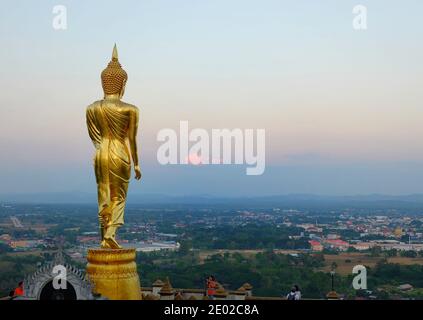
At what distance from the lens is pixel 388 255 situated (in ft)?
133

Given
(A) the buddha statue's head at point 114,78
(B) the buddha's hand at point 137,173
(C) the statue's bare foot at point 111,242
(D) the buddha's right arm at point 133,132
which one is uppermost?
(A) the buddha statue's head at point 114,78

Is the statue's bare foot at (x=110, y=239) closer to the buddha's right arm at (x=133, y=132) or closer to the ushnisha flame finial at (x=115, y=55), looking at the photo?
the buddha's right arm at (x=133, y=132)

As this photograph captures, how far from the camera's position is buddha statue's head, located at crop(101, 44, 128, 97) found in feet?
34.6

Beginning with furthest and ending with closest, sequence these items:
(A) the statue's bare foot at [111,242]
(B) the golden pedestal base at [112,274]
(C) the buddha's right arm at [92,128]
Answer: (C) the buddha's right arm at [92,128], (A) the statue's bare foot at [111,242], (B) the golden pedestal base at [112,274]

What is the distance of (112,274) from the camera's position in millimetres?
10008

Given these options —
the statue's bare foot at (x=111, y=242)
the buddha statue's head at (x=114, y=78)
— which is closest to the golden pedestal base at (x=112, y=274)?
the statue's bare foot at (x=111, y=242)

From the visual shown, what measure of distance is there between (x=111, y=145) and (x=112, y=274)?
6.85ft

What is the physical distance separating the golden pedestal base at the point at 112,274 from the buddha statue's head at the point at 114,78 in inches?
103

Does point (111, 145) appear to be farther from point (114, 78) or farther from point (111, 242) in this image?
point (111, 242)

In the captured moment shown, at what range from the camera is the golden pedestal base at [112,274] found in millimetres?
9945

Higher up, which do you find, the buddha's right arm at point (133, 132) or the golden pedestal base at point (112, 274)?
the buddha's right arm at point (133, 132)

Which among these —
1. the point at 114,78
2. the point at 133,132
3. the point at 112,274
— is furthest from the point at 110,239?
the point at 114,78
